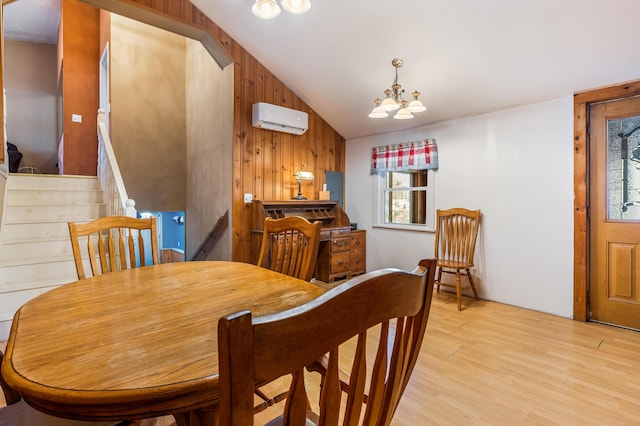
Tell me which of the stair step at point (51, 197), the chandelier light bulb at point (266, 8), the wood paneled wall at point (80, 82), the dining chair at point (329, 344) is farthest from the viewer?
the wood paneled wall at point (80, 82)

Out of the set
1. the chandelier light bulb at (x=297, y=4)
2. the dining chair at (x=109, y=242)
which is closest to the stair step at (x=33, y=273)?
the dining chair at (x=109, y=242)

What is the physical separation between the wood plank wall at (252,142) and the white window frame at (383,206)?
0.99 metres

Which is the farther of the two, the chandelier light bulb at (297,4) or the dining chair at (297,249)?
the chandelier light bulb at (297,4)

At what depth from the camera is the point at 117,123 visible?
4.55 m

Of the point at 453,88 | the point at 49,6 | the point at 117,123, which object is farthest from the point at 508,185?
the point at 49,6

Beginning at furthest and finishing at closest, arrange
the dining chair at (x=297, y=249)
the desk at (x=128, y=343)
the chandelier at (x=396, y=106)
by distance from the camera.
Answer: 1. the chandelier at (x=396, y=106)
2. the dining chair at (x=297, y=249)
3. the desk at (x=128, y=343)

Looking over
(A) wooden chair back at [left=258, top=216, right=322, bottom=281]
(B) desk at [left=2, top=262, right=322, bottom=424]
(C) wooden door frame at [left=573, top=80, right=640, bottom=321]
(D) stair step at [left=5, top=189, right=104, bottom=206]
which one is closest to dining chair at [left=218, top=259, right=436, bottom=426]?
(B) desk at [left=2, top=262, right=322, bottom=424]

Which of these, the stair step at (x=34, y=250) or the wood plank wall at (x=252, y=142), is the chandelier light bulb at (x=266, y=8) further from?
the stair step at (x=34, y=250)

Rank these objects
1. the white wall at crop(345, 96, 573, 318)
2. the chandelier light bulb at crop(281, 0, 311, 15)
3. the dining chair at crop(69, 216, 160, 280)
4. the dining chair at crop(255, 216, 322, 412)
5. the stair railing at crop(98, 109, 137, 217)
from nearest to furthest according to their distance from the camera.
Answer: the dining chair at crop(69, 216, 160, 280)
the dining chair at crop(255, 216, 322, 412)
the chandelier light bulb at crop(281, 0, 311, 15)
the stair railing at crop(98, 109, 137, 217)
the white wall at crop(345, 96, 573, 318)

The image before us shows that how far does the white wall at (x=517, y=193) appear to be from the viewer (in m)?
3.02

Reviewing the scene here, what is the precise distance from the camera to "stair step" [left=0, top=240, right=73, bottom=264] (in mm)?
2805

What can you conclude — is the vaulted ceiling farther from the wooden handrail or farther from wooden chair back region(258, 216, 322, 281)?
wooden chair back region(258, 216, 322, 281)

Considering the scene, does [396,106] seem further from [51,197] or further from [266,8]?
[51,197]

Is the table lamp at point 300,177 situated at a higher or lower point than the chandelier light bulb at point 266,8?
lower
